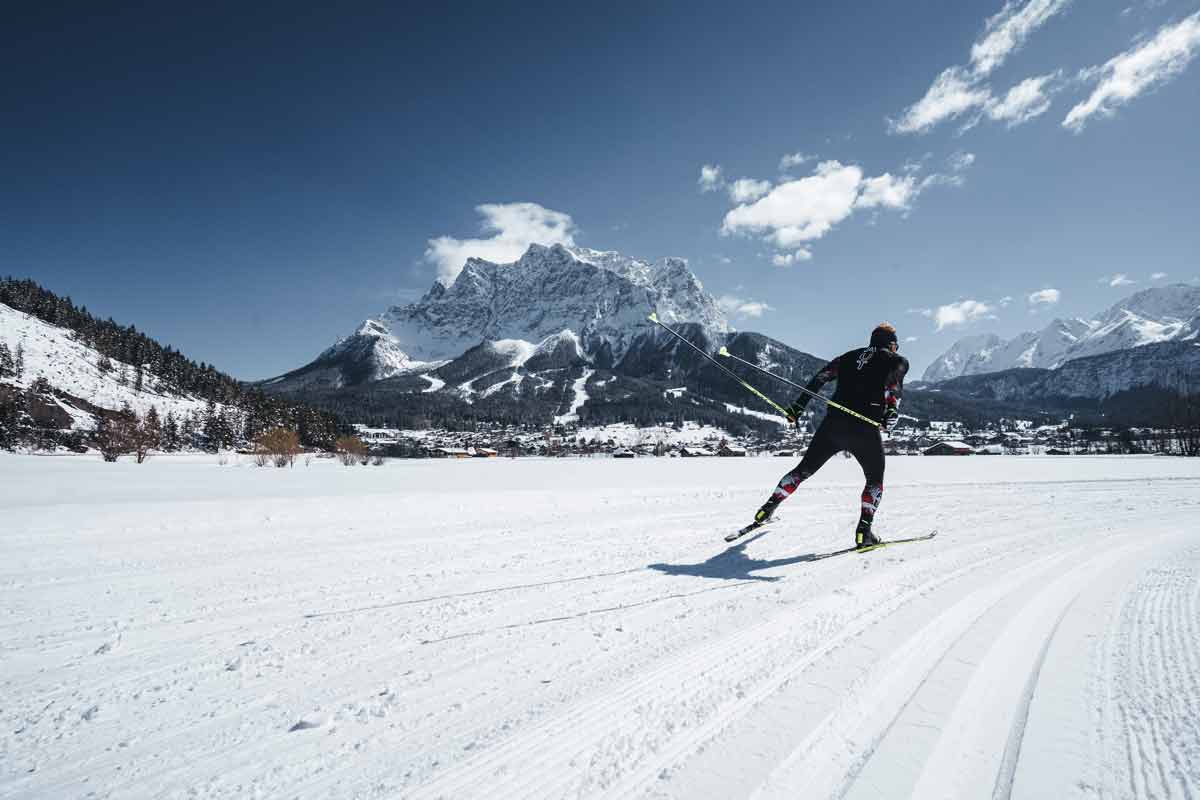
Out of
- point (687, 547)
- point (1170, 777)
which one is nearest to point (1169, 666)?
point (1170, 777)

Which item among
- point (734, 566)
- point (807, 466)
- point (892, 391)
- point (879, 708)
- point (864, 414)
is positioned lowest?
point (734, 566)

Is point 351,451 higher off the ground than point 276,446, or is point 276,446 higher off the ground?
point 276,446

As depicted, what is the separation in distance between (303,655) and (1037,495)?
13.5m

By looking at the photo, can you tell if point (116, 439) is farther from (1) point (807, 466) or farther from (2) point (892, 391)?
(2) point (892, 391)

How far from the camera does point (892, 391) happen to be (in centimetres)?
621

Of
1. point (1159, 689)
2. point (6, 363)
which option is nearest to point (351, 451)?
point (1159, 689)

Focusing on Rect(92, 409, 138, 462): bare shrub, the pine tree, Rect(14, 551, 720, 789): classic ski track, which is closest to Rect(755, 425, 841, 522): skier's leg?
Rect(14, 551, 720, 789): classic ski track

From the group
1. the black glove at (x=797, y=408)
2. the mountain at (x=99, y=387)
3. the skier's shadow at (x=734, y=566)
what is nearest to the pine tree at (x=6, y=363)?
the mountain at (x=99, y=387)

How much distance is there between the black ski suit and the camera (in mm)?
6070

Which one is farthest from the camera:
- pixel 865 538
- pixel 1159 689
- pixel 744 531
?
pixel 744 531

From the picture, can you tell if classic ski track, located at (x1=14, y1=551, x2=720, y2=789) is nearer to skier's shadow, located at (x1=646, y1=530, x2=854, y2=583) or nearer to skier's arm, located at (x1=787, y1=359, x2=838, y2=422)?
skier's shadow, located at (x1=646, y1=530, x2=854, y2=583)

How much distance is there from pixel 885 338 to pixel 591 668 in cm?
569

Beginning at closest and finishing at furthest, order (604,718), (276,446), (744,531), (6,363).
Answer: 1. (604,718)
2. (744,531)
3. (276,446)
4. (6,363)

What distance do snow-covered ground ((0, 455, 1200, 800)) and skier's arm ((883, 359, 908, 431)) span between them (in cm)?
156
